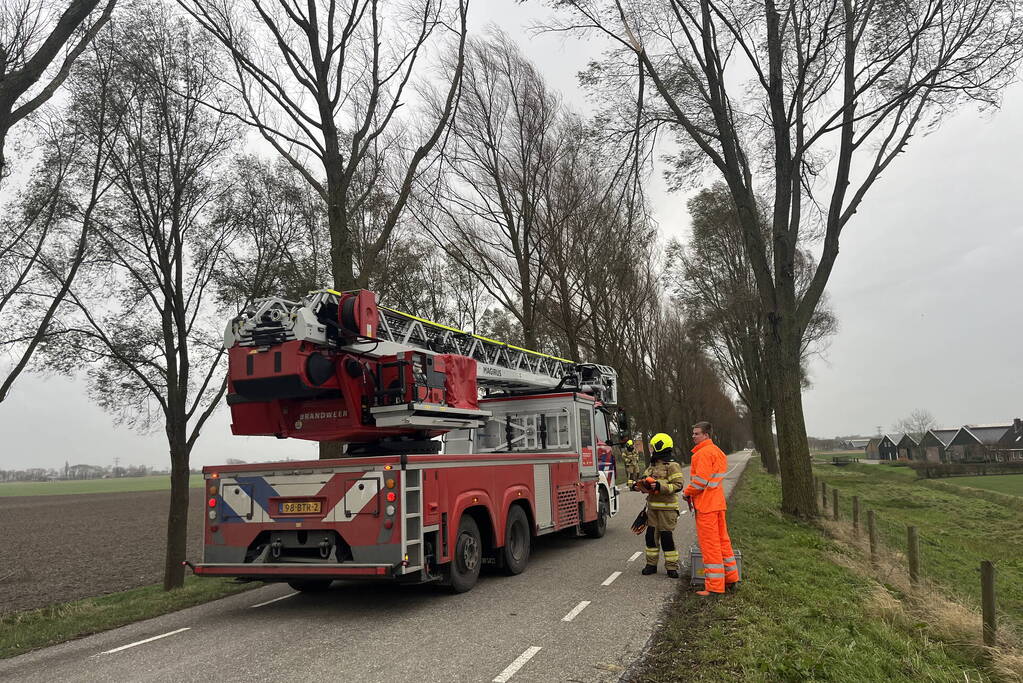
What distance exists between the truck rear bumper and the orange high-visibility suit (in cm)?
337

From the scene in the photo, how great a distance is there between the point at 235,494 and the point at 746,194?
1195cm

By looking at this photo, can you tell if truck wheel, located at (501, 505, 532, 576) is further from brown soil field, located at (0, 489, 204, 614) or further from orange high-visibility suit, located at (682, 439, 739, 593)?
brown soil field, located at (0, 489, 204, 614)

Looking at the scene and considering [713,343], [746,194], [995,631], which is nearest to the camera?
[995,631]

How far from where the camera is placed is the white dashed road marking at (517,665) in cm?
495

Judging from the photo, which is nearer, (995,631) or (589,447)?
(995,631)

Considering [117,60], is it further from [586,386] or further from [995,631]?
[995,631]

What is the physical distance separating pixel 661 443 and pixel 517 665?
3.99m

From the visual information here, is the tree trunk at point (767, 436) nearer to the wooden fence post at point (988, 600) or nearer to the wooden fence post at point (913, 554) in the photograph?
the wooden fence post at point (913, 554)

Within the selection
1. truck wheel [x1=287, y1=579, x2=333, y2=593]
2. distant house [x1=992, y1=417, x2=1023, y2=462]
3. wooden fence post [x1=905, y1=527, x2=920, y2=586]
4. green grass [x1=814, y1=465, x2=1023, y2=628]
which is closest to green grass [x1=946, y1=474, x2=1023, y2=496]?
green grass [x1=814, y1=465, x2=1023, y2=628]

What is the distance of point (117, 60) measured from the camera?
11961mm

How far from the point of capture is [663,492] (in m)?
8.59

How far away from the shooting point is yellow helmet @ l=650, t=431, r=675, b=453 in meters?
8.52

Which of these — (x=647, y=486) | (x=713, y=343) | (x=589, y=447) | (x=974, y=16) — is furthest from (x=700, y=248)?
(x=647, y=486)

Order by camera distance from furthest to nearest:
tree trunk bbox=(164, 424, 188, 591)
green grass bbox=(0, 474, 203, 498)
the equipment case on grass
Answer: green grass bbox=(0, 474, 203, 498) → tree trunk bbox=(164, 424, 188, 591) → the equipment case on grass
